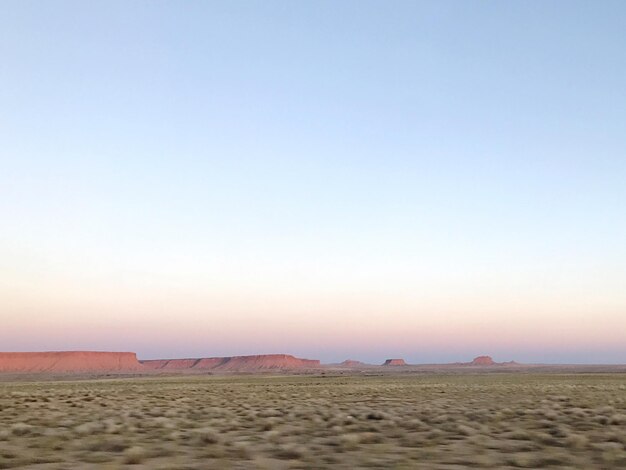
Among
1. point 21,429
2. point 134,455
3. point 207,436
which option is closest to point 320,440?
point 207,436

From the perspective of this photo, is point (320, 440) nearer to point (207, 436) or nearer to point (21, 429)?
point (207, 436)

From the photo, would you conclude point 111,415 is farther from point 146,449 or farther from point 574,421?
point 574,421

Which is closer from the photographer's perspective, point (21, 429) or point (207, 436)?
point (207, 436)

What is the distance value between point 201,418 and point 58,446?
6.12 m

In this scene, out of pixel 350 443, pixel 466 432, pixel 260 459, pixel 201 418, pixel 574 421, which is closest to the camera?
pixel 260 459

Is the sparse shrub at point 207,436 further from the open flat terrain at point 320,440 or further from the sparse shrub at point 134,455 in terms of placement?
the sparse shrub at point 134,455

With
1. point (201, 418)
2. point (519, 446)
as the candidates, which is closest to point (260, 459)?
point (519, 446)

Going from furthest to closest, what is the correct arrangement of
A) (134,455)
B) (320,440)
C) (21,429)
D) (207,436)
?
(21,429) → (207,436) → (320,440) → (134,455)

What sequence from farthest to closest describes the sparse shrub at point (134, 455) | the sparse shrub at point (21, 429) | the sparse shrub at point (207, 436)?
the sparse shrub at point (21, 429), the sparse shrub at point (207, 436), the sparse shrub at point (134, 455)

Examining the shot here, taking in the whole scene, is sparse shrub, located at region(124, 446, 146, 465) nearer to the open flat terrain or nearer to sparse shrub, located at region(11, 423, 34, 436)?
the open flat terrain

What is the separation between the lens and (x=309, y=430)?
1280 cm

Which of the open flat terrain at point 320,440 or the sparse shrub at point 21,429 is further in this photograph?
the sparse shrub at point 21,429

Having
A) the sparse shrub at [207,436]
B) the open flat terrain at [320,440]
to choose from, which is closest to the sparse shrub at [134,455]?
the open flat terrain at [320,440]

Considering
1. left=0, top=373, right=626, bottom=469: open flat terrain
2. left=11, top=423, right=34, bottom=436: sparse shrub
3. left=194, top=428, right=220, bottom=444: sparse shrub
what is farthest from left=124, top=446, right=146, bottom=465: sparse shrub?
left=11, top=423, right=34, bottom=436: sparse shrub
